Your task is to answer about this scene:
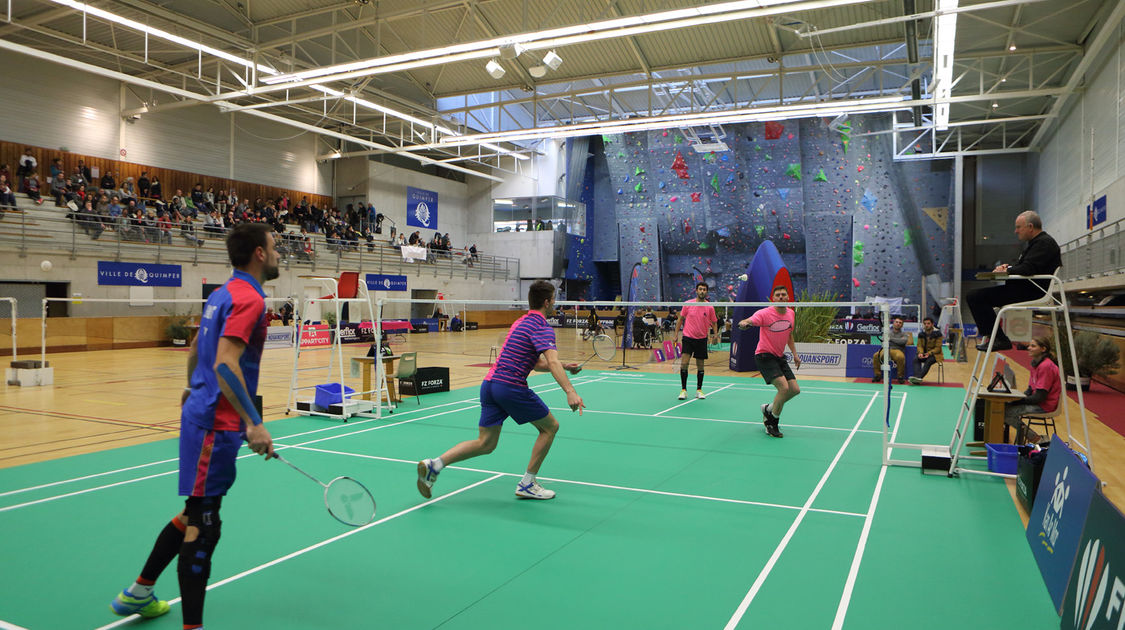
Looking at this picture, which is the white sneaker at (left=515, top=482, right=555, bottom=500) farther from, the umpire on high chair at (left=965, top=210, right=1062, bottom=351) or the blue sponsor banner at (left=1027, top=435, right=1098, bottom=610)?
the umpire on high chair at (left=965, top=210, right=1062, bottom=351)

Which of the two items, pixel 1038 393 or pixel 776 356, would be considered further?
pixel 776 356

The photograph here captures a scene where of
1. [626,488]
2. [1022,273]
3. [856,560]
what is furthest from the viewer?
[626,488]

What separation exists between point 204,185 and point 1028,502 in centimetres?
3277

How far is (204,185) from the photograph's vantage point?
100 ft

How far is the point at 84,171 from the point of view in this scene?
26.0 metres

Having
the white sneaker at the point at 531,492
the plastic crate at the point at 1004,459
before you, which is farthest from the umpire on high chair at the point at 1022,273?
the white sneaker at the point at 531,492

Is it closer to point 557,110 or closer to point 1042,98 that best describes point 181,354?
point 557,110

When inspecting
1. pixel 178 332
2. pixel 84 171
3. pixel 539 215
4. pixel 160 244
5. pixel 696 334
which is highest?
pixel 539 215

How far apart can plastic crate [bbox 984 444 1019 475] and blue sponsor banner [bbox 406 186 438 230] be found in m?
37.0

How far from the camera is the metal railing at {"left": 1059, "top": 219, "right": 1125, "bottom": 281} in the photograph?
1558cm

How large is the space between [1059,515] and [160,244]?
93.4 feet

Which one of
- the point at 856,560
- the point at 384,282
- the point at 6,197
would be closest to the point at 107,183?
the point at 6,197

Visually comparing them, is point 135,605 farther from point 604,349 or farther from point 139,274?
point 139,274

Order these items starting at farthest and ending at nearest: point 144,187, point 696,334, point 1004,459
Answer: point 144,187 → point 696,334 → point 1004,459
